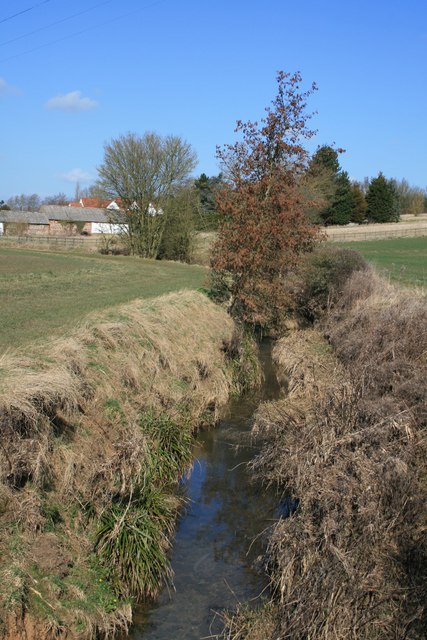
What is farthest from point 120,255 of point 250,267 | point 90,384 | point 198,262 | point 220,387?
point 90,384

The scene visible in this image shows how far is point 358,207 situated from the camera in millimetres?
79312

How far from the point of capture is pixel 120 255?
53.2 metres

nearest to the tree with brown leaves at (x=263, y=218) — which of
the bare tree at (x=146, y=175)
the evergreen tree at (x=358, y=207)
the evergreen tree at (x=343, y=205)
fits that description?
the bare tree at (x=146, y=175)

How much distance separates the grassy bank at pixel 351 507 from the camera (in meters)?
6.36

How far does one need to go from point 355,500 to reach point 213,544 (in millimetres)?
2595

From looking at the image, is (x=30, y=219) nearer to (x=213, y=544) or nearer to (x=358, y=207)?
(x=358, y=207)

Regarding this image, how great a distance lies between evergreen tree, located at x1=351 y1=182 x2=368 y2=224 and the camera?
78.7 m

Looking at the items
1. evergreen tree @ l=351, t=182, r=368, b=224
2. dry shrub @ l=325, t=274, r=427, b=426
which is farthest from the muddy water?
evergreen tree @ l=351, t=182, r=368, b=224

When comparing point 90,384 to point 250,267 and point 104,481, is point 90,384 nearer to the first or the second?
point 104,481

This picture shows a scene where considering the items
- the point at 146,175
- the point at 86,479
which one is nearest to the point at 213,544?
the point at 86,479

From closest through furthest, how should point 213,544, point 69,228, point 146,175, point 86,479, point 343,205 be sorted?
point 86,479, point 213,544, point 146,175, point 343,205, point 69,228

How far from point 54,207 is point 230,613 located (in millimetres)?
91160

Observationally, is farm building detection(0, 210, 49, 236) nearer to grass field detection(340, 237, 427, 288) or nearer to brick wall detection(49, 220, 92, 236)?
brick wall detection(49, 220, 92, 236)

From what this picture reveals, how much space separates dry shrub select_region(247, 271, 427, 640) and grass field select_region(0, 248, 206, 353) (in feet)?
19.0
